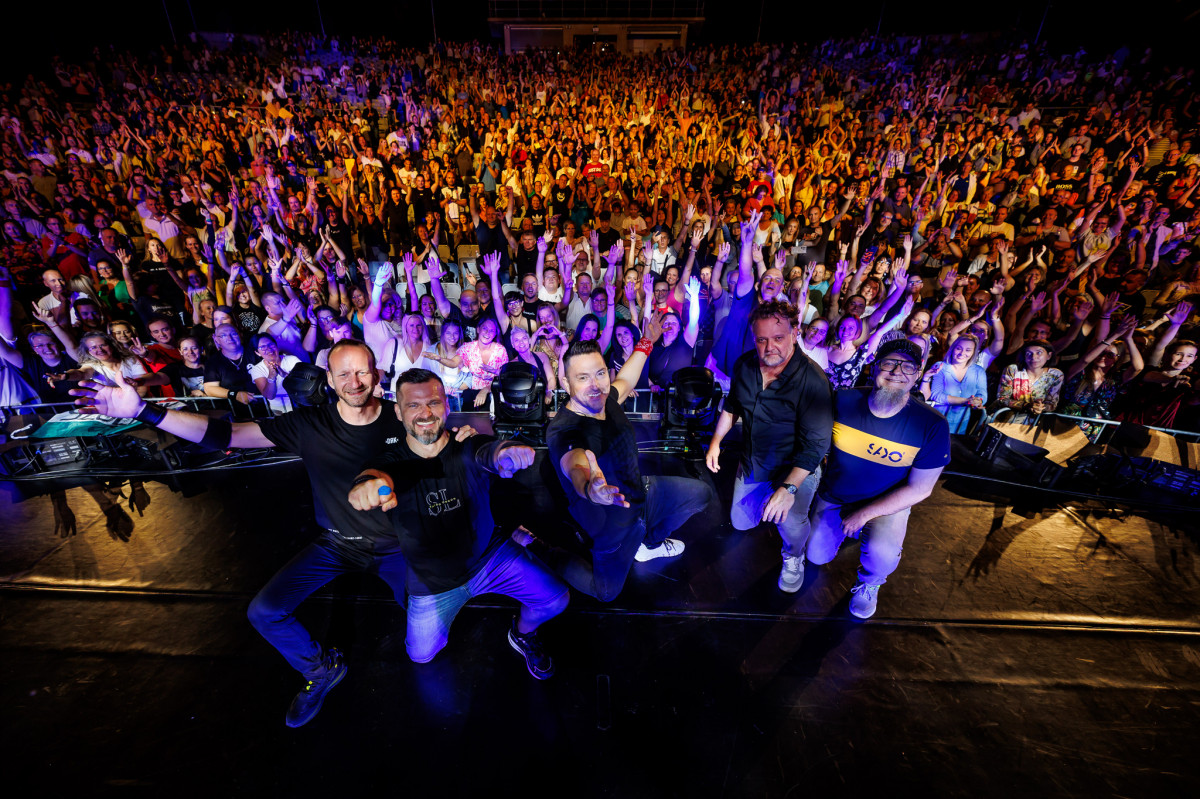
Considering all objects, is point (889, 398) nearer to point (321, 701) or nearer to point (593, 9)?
point (321, 701)

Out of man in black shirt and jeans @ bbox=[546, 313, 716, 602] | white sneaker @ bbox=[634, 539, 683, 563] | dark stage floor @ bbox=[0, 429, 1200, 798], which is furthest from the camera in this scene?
white sneaker @ bbox=[634, 539, 683, 563]

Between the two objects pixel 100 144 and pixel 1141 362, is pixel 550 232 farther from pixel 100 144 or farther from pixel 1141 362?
pixel 100 144

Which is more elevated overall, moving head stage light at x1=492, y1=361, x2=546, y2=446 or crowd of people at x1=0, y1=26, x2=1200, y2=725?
crowd of people at x1=0, y1=26, x2=1200, y2=725

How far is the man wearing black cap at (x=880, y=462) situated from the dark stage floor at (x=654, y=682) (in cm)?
51

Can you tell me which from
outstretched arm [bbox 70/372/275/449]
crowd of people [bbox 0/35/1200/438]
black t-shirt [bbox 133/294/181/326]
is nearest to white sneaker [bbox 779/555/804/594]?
crowd of people [bbox 0/35/1200/438]

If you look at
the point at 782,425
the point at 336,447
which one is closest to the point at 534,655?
the point at 336,447

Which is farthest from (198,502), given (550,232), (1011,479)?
(1011,479)

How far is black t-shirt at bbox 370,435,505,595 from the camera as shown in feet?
7.14

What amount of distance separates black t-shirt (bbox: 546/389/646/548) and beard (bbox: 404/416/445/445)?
1.77 ft

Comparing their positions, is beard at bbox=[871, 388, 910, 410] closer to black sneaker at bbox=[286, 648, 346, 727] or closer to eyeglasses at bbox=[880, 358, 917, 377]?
eyeglasses at bbox=[880, 358, 917, 377]

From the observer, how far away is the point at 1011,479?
13.7ft

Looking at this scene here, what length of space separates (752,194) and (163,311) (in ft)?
27.1

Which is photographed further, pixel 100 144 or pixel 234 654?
pixel 100 144

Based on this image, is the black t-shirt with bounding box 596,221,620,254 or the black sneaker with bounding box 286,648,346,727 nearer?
the black sneaker with bounding box 286,648,346,727
